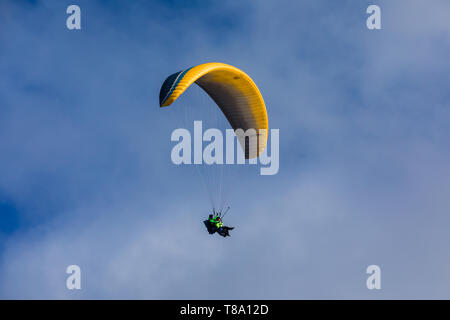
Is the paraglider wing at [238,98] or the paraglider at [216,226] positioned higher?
the paraglider wing at [238,98]

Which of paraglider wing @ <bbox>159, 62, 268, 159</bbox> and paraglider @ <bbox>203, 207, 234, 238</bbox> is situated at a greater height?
paraglider wing @ <bbox>159, 62, 268, 159</bbox>

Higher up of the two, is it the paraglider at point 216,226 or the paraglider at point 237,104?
the paraglider at point 237,104

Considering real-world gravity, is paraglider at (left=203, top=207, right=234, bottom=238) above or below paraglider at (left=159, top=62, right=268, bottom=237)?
below
